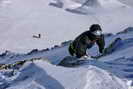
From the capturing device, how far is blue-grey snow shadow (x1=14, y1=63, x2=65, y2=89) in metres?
7.20

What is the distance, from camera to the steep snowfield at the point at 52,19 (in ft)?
382

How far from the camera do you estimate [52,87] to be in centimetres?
716

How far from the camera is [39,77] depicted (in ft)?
25.9

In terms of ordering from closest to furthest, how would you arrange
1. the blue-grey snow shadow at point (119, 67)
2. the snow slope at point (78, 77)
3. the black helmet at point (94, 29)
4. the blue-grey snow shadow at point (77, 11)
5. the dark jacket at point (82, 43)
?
the snow slope at point (78, 77) → the blue-grey snow shadow at point (119, 67) → the dark jacket at point (82, 43) → the black helmet at point (94, 29) → the blue-grey snow shadow at point (77, 11)

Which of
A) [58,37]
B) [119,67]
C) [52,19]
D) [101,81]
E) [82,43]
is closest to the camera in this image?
[101,81]

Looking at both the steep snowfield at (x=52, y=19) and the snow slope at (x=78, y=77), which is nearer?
the snow slope at (x=78, y=77)

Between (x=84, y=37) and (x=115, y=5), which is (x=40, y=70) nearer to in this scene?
(x=84, y=37)

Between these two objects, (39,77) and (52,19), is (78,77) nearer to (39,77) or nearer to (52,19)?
(39,77)

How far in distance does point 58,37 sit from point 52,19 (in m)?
36.3

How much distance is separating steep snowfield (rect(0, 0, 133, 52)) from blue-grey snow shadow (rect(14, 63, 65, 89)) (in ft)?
297

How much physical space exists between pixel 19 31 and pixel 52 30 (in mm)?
8326

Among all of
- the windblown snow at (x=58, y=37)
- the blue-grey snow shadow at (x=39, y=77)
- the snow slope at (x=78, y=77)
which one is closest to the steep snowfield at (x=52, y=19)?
the windblown snow at (x=58, y=37)

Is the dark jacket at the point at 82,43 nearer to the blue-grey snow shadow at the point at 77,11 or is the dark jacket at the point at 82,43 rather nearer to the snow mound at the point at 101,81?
the snow mound at the point at 101,81

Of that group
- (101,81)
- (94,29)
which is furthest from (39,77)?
(94,29)
